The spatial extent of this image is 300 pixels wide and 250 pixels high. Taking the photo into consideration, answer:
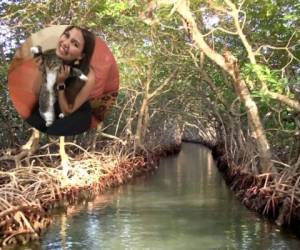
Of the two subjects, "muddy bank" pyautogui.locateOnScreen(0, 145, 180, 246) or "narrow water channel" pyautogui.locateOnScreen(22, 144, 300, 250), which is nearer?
"muddy bank" pyautogui.locateOnScreen(0, 145, 180, 246)

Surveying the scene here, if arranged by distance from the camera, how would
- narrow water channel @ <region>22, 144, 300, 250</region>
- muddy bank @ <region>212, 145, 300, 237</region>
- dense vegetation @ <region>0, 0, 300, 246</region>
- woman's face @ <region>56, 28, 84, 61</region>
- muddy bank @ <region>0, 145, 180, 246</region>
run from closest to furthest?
woman's face @ <region>56, 28, 84, 61</region>
muddy bank @ <region>0, 145, 180, 246</region>
dense vegetation @ <region>0, 0, 300, 246</region>
narrow water channel @ <region>22, 144, 300, 250</region>
muddy bank @ <region>212, 145, 300, 237</region>

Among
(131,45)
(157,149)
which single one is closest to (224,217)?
(131,45)

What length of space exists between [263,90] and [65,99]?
8352 millimetres

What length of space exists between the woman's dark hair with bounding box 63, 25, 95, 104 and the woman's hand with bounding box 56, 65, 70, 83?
3cm

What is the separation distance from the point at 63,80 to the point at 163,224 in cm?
1117

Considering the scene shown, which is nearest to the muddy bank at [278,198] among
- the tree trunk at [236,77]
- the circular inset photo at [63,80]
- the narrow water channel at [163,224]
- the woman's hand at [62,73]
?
the narrow water channel at [163,224]

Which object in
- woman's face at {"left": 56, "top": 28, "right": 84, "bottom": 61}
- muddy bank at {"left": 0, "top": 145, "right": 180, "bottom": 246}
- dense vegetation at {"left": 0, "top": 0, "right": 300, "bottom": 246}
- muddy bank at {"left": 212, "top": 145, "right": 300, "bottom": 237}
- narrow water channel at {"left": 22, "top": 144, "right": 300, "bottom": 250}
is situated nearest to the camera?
woman's face at {"left": 56, "top": 28, "right": 84, "bottom": 61}

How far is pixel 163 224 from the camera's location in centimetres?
1286

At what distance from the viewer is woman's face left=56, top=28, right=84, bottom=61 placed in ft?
6.34

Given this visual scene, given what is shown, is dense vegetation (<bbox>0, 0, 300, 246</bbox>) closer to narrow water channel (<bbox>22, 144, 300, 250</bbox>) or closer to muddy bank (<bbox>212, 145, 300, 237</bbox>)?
muddy bank (<bbox>212, 145, 300, 237</bbox>)

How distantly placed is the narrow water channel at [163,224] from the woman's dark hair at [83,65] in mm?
8513

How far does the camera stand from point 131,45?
16.7 m

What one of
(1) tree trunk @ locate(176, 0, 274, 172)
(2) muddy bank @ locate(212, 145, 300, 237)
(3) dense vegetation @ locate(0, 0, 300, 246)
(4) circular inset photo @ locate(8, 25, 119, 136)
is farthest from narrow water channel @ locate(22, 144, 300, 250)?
(4) circular inset photo @ locate(8, 25, 119, 136)

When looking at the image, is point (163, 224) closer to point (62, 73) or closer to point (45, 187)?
point (45, 187)
